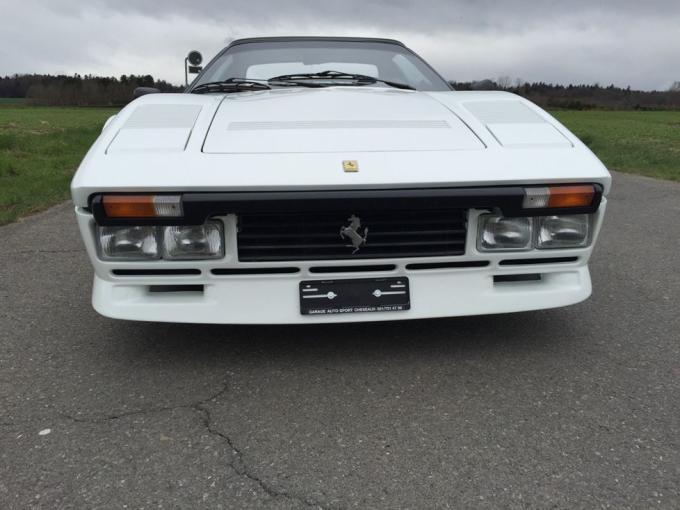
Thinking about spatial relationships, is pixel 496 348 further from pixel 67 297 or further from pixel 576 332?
pixel 67 297

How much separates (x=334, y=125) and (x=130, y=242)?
36.0 inches

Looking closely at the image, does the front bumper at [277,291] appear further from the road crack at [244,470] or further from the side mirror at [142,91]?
the side mirror at [142,91]

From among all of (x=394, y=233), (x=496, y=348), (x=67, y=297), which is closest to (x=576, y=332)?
(x=496, y=348)

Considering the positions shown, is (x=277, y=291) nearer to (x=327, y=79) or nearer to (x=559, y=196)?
(x=559, y=196)

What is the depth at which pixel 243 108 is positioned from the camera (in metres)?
2.71

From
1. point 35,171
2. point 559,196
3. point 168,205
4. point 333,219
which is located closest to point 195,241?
point 168,205

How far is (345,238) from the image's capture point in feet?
7.11

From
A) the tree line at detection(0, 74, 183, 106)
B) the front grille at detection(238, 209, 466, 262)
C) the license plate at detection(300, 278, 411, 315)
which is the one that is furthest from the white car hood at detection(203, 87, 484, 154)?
the tree line at detection(0, 74, 183, 106)

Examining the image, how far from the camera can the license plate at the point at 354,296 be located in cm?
221

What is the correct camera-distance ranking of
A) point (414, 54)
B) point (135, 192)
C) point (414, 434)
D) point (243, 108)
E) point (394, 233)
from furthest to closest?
point (414, 54) → point (243, 108) → point (394, 233) → point (135, 192) → point (414, 434)

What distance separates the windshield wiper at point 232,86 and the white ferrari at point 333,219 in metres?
0.86

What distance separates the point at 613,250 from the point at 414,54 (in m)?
1.99

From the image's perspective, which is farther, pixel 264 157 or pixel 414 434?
pixel 264 157

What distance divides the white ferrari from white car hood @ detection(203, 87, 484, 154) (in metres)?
0.01
